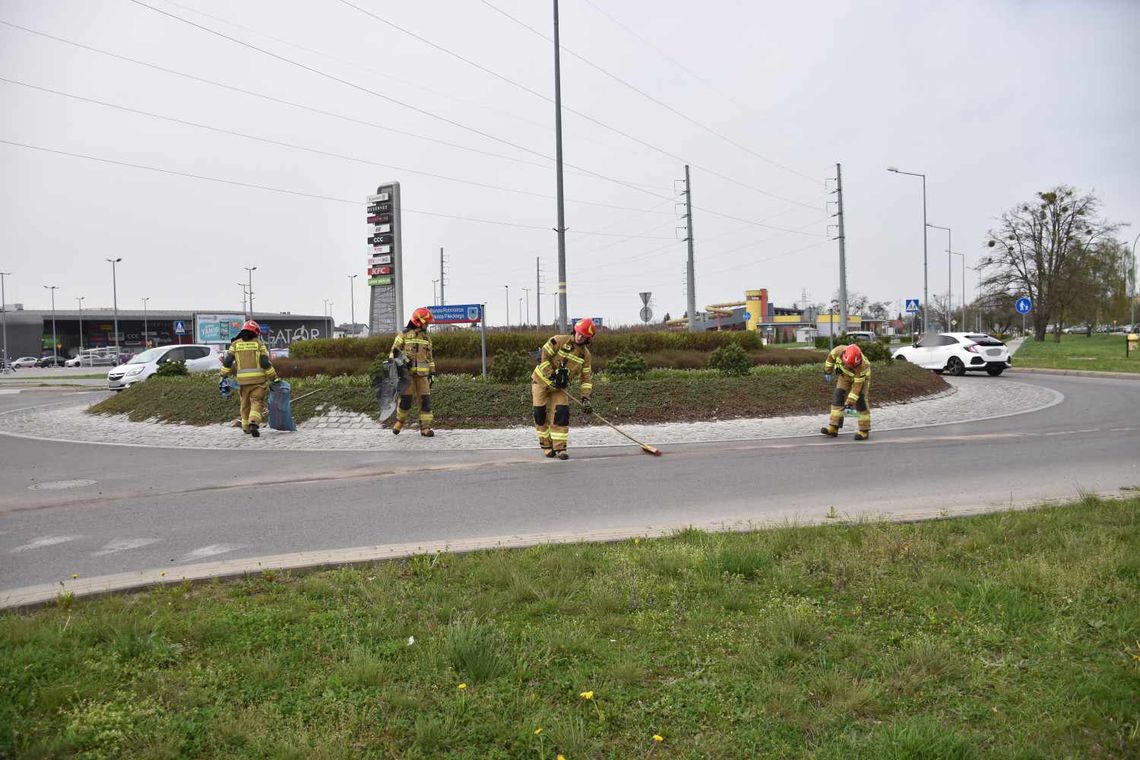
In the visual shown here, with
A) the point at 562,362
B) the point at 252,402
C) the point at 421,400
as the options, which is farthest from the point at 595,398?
the point at 252,402

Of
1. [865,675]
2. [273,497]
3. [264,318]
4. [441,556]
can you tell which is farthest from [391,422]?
[264,318]

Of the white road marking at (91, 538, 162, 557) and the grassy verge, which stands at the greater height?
the grassy verge

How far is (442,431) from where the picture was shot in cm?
1412

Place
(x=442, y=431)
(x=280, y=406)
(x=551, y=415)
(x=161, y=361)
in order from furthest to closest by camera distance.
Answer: (x=161, y=361)
(x=280, y=406)
(x=442, y=431)
(x=551, y=415)

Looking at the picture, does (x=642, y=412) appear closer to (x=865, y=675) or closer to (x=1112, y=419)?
(x=1112, y=419)

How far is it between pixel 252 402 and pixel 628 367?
7573 millimetres

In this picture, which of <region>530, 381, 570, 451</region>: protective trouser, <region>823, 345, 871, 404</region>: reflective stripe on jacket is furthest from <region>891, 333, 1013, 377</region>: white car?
<region>530, 381, 570, 451</region>: protective trouser

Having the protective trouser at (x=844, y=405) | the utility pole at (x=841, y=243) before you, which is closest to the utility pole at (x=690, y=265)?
the utility pole at (x=841, y=243)

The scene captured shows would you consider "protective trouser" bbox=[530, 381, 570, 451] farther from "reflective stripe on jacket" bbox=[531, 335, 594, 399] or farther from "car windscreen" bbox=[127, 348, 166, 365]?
"car windscreen" bbox=[127, 348, 166, 365]

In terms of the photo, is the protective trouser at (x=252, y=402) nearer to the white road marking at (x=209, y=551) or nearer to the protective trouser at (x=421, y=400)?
the protective trouser at (x=421, y=400)

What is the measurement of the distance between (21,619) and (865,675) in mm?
4127

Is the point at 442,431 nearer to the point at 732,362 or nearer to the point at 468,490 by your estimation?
the point at 468,490

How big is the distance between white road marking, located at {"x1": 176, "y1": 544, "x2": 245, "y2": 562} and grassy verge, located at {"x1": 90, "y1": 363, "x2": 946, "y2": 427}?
8440 mm

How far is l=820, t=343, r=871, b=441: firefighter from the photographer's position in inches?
487
